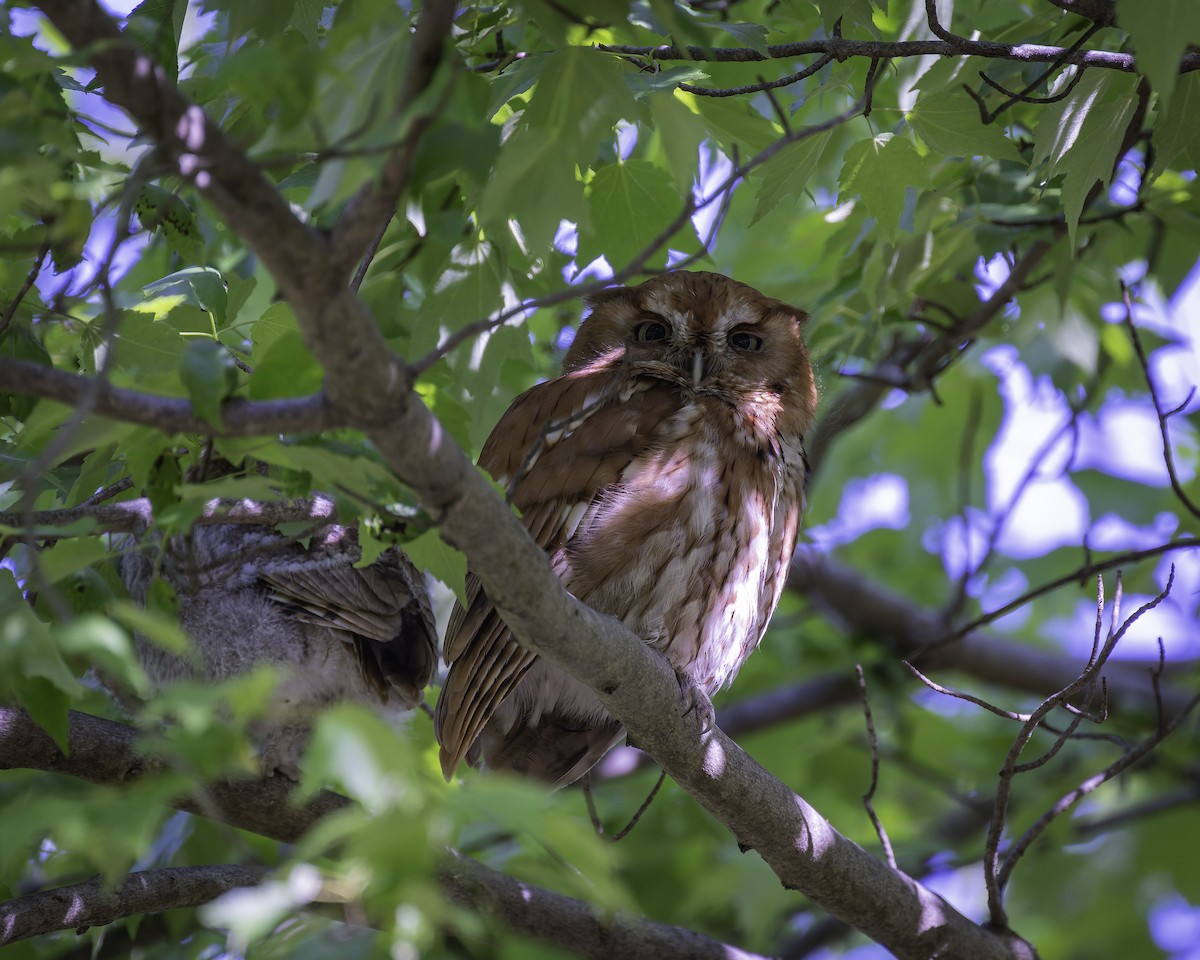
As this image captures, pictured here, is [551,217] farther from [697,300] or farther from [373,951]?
[697,300]

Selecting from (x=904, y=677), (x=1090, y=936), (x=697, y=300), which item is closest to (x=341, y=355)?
(x=697, y=300)

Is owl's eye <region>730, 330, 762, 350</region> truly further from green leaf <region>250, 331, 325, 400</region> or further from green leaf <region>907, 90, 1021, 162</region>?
green leaf <region>250, 331, 325, 400</region>

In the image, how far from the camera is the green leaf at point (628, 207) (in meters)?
2.59

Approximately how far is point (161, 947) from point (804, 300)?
264 centimetres

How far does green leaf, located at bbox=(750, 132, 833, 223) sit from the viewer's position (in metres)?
2.25

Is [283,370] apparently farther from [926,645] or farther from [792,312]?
[926,645]

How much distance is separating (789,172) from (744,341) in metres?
0.94

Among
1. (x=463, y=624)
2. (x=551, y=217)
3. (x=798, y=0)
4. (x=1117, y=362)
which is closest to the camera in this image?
(x=551, y=217)

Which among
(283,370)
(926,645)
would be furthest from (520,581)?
(926,645)

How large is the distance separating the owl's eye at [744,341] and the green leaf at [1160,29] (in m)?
1.61

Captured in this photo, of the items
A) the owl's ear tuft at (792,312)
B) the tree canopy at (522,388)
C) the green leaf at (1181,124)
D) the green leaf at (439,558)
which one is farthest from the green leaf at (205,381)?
the owl's ear tuft at (792,312)

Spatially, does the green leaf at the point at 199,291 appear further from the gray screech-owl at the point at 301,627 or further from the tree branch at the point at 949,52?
the tree branch at the point at 949,52

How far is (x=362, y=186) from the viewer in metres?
1.30

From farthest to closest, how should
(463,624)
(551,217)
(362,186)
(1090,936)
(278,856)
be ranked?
(1090,936) → (278,856) → (463,624) → (551,217) → (362,186)
